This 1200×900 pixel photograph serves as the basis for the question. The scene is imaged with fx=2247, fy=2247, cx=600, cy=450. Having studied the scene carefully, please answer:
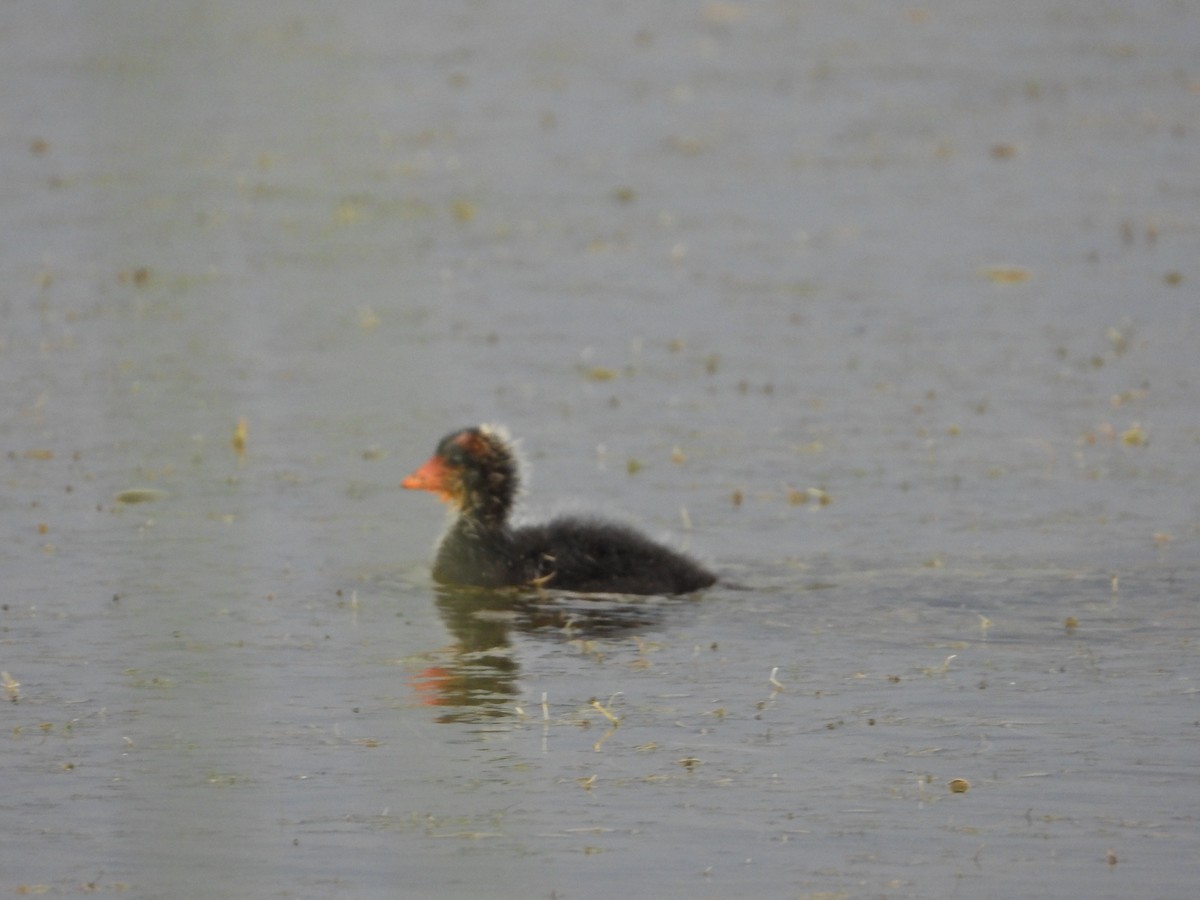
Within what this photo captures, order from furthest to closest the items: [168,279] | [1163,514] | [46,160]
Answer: [46,160] → [168,279] → [1163,514]

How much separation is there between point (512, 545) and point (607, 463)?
77.3 inches

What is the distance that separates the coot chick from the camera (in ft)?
35.3

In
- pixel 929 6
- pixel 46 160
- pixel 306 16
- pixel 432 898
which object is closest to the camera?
pixel 432 898

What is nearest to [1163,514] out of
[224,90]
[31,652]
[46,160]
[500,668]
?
[500,668]

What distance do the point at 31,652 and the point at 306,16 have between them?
22.4 m

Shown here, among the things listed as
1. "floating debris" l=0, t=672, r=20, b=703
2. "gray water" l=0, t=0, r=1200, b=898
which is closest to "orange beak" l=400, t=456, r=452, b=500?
"gray water" l=0, t=0, r=1200, b=898

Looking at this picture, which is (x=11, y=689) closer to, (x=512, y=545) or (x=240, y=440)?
(x=512, y=545)

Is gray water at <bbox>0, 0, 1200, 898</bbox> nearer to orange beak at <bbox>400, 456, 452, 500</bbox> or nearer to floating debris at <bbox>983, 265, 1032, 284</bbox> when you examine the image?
floating debris at <bbox>983, 265, 1032, 284</bbox>

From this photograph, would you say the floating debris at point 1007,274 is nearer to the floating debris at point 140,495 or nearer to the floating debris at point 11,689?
the floating debris at point 140,495

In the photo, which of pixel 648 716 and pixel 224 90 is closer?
pixel 648 716

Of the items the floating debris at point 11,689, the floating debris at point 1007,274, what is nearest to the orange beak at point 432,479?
the floating debris at point 11,689

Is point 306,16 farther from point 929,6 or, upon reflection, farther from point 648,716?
point 648,716

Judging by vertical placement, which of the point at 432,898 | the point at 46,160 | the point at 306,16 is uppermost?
the point at 306,16

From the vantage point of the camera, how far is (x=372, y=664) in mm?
9438
